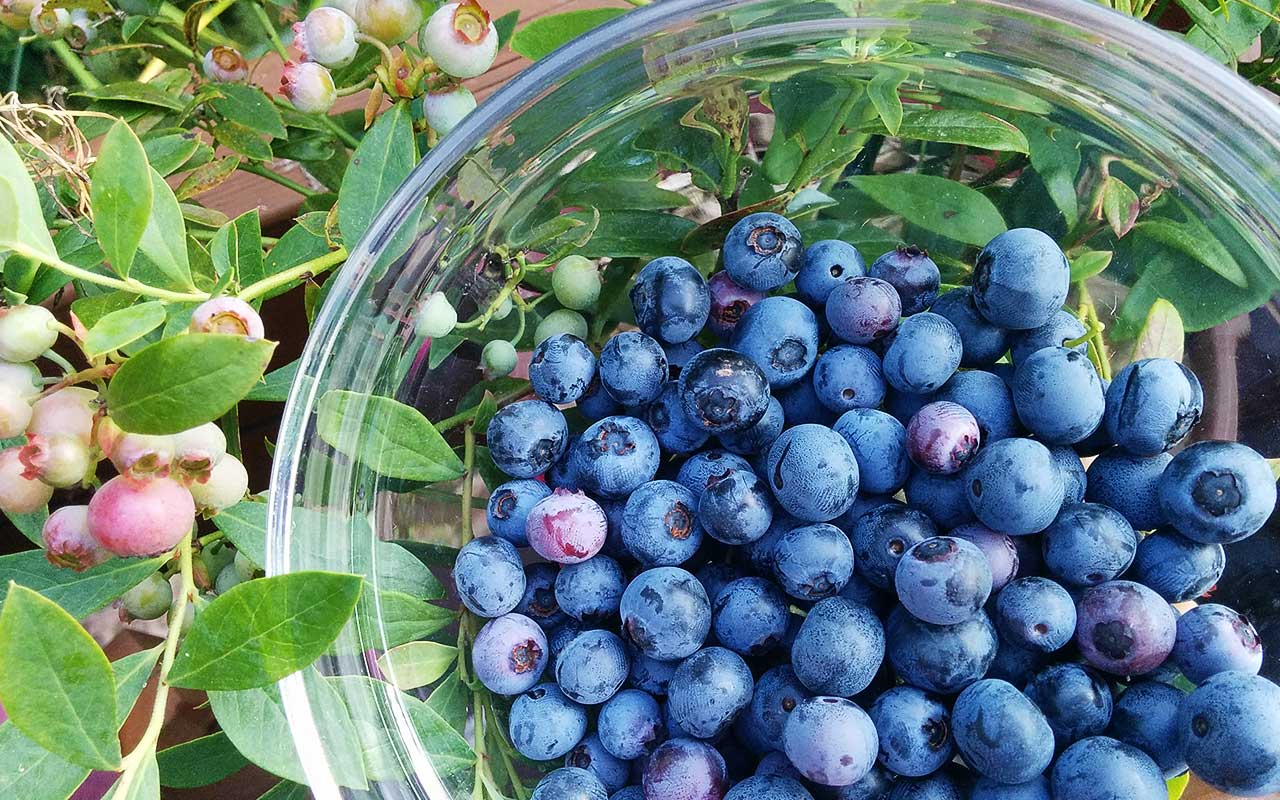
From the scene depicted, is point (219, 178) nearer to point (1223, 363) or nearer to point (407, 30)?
point (407, 30)

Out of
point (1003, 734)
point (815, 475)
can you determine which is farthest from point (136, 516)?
point (1003, 734)

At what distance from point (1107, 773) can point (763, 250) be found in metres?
0.37

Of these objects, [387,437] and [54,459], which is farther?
[387,437]

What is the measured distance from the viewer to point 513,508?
1.98 feet

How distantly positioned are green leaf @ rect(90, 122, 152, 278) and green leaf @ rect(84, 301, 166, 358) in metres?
0.04

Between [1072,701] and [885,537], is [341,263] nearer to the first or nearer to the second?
[885,537]

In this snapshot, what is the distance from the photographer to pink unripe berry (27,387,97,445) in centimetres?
49

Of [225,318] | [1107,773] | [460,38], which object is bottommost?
[1107,773]

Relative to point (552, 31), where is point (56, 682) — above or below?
below

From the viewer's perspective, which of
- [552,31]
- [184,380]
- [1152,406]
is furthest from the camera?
[552,31]

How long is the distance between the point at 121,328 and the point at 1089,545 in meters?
0.56

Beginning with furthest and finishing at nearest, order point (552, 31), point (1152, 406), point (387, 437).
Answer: point (552, 31) → point (387, 437) → point (1152, 406)

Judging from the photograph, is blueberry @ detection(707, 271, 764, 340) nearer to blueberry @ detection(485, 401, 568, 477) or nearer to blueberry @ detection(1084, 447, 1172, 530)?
blueberry @ detection(485, 401, 568, 477)

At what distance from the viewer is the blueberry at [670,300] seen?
2.01ft
